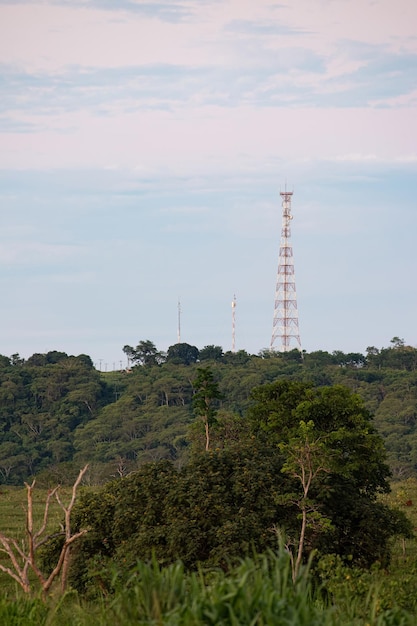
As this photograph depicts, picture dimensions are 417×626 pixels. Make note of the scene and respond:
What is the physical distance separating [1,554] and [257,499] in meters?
19.1

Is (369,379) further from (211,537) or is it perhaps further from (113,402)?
(211,537)

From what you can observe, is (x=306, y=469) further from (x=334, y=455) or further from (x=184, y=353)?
(x=184, y=353)

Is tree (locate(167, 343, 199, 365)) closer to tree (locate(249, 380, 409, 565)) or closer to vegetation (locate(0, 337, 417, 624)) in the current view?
vegetation (locate(0, 337, 417, 624))

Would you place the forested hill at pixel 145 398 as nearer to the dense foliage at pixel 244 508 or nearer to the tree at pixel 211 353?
the tree at pixel 211 353

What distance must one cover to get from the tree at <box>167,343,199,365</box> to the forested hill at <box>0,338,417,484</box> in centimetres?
17

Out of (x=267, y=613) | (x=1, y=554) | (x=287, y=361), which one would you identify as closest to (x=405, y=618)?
(x=267, y=613)

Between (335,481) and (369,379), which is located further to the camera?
(369,379)

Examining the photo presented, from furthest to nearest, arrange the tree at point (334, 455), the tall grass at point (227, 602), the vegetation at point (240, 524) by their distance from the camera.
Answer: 1. the tree at point (334, 455)
2. the vegetation at point (240, 524)
3. the tall grass at point (227, 602)

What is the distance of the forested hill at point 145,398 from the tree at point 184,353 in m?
0.17

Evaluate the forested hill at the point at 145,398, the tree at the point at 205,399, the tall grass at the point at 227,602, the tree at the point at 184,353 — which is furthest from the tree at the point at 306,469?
the tree at the point at 184,353

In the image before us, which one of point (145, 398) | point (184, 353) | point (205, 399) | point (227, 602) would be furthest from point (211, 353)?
point (227, 602)

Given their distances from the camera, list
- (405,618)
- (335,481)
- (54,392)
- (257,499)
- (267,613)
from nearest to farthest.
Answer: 1. (267,613)
2. (405,618)
3. (257,499)
4. (335,481)
5. (54,392)

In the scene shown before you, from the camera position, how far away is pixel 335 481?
3769cm

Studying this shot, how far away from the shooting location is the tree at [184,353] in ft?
551
